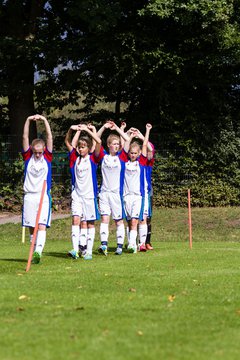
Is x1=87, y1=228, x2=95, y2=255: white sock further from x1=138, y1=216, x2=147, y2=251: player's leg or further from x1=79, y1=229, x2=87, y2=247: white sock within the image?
x1=138, y1=216, x2=147, y2=251: player's leg

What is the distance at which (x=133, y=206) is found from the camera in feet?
53.4

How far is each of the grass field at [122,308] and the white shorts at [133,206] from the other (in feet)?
5.44

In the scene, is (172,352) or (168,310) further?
(168,310)

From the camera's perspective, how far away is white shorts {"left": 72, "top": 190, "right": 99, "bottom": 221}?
14.8m

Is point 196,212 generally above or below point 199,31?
below

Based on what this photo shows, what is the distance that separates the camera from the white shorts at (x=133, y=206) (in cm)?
1627

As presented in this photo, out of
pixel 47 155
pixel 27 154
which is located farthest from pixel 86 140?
pixel 27 154

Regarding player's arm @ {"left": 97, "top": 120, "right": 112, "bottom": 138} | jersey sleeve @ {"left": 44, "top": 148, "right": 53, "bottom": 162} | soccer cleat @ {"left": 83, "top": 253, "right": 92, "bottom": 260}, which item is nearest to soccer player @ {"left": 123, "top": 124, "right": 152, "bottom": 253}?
player's arm @ {"left": 97, "top": 120, "right": 112, "bottom": 138}

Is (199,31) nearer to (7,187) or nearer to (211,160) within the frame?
(211,160)

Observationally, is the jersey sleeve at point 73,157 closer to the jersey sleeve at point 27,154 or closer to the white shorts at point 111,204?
the white shorts at point 111,204

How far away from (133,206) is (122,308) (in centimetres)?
794

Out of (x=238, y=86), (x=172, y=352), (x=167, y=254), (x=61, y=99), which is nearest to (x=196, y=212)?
(x=238, y=86)

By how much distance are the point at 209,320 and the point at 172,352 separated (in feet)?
4.81

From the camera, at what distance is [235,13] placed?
30641 mm
